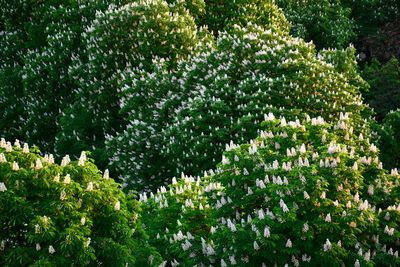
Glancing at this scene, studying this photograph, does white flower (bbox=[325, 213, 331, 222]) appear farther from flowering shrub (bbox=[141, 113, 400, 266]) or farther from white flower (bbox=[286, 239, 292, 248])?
white flower (bbox=[286, 239, 292, 248])

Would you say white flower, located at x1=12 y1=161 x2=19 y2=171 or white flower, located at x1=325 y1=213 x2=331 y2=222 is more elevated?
white flower, located at x1=12 y1=161 x2=19 y2=171

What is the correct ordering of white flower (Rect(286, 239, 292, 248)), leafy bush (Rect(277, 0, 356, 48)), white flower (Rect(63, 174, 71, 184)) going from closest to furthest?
1. white flower (Rect(63, 174, 71, 184))
2. white flower (Rect(286, 239, 292, 248))
3. leafy bush (Rect(277, 0, 356, 48))

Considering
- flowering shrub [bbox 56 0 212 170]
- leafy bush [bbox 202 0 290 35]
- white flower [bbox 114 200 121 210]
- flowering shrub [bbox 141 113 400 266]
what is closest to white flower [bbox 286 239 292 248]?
flowering shrub [bbox 141 113 400 266]

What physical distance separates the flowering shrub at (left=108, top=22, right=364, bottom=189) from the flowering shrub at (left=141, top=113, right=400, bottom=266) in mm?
5503

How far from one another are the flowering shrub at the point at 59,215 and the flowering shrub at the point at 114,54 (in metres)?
13.2

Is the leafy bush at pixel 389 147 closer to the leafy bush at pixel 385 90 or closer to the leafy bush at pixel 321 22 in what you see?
the leafy bush at pixel 385 90

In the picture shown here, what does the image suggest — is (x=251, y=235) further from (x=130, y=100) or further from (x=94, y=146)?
(x=94, y=146)

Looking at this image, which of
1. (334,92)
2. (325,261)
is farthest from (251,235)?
(334,92)

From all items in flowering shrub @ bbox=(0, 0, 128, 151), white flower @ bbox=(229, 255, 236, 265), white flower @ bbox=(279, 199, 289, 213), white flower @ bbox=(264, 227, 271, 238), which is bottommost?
white flower @ bbox=(229, 255, 236, 265)

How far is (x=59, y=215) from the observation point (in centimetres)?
940

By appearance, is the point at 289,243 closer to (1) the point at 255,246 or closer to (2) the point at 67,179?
(1) the point at 255,246

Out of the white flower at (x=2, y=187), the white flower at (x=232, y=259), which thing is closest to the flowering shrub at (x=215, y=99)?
the white flower at (x=232, y=259)

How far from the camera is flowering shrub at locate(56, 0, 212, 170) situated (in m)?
23.9

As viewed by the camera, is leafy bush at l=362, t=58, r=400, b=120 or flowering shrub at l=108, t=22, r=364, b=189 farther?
leafy bush at l=362, t=58, r=400, b=120
